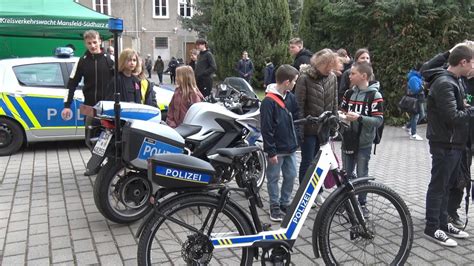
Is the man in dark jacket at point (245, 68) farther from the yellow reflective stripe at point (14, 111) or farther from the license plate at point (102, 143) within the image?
the license plate at point (102, 143)

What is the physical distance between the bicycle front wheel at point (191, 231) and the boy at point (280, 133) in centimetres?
148

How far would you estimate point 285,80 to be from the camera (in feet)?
14.2

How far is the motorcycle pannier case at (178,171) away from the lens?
2.72 meters

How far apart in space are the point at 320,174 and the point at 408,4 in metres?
9.12

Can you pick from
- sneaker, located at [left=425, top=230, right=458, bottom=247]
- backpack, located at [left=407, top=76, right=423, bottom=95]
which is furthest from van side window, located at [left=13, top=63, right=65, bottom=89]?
backpack, located at [left=407, top=76, right=423, bottom=95]

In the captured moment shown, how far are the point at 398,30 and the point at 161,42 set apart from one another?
29.1m

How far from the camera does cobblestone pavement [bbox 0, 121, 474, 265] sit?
12.1 feet

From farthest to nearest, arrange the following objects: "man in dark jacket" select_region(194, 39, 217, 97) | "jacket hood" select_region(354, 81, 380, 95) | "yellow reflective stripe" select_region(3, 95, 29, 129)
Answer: "man in dark jacket" select_region(194, 39, 217, 97), "yellow reflective stripe" select_region(3, 95, 29, 129), "jacket hood" select_region(354, 81, 380, 95)

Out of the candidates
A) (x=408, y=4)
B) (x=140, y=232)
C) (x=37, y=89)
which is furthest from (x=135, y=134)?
(x=408, y=4)

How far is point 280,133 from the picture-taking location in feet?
14.5

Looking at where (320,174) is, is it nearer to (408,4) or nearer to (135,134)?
(135,134)

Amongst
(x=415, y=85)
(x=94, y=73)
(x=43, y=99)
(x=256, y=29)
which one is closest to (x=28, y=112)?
(x=43, y=99)

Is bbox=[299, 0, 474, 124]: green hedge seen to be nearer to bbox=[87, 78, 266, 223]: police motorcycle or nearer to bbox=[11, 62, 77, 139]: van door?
bbox=[11, 62, 77, 139]: van door

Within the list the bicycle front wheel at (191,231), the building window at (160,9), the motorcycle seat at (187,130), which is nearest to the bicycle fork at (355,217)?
the bicycle front wheel at (191,231)
